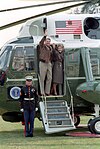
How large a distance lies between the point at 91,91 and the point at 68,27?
2.23m

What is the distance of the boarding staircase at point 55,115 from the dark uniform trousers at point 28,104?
0.37 m

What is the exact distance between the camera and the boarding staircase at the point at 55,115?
44.4 ft

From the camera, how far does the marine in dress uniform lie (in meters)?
13.5

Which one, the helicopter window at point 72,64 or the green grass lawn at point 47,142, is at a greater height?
the helicopter window at point 72,64

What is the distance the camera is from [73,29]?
15.0 m

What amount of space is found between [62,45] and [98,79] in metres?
1.40

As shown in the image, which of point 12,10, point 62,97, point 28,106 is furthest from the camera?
point 62,97

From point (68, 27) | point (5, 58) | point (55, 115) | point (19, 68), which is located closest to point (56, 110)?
point (55, 115)

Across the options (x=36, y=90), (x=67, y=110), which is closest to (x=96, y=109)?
(x=67, y=110)

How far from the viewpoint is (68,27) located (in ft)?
49.2

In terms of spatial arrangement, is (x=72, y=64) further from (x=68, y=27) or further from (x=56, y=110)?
(x=56, y=110)

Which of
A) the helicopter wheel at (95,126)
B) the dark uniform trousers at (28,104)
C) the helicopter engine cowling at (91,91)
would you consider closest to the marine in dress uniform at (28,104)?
the dark uniform trousers at (28,104)

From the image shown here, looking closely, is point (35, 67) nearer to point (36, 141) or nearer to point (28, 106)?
point (28, 106)

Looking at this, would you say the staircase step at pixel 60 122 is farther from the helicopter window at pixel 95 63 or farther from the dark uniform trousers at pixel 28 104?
the helicopter window at pixel 95 63
